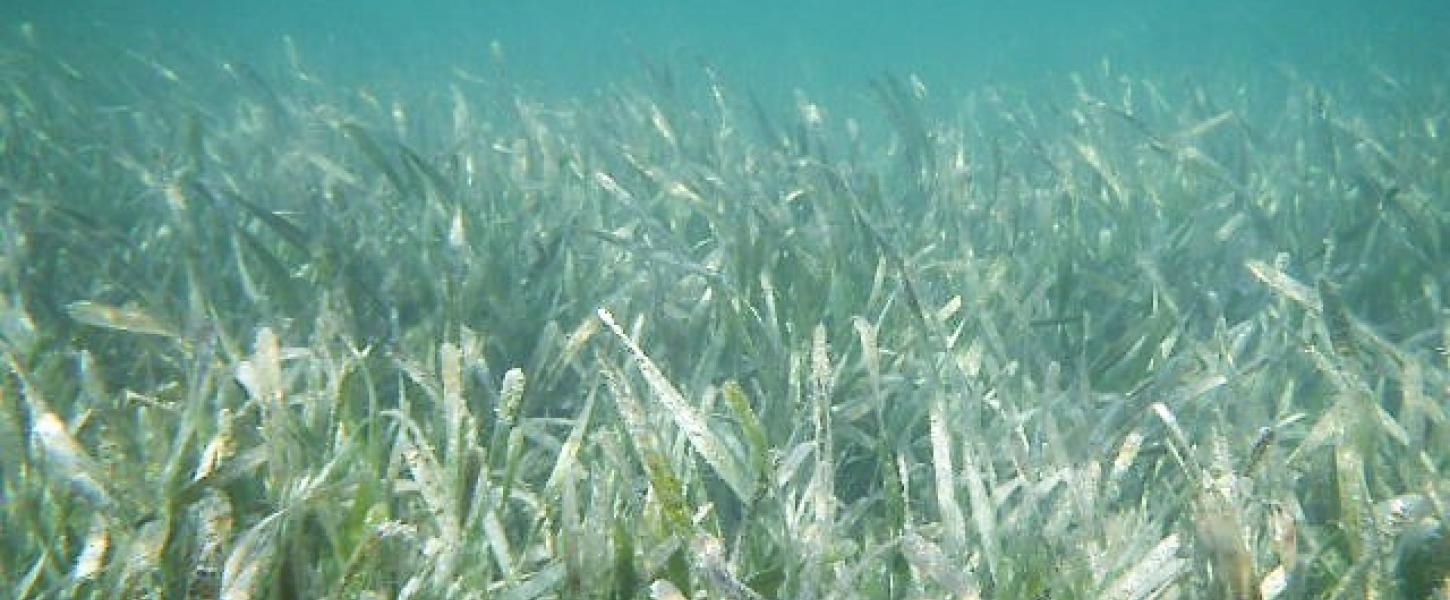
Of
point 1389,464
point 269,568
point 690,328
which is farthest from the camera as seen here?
point 690,328

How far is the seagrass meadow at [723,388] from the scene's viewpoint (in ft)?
4.94

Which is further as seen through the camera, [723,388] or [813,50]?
[813,50]

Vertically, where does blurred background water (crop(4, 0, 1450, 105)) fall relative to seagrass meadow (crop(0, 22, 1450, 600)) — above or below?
above

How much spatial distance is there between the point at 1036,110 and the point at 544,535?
1029 cm

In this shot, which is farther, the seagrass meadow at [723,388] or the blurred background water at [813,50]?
the blurred background water at [813,50]

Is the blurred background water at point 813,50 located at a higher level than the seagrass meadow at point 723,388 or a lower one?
higher

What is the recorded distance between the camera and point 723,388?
159 centimetres

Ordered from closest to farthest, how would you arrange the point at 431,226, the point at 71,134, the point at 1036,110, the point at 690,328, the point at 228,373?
the point at 228,373 → the point at 690,328 → the point at 431,226 → the point at 71,134 → the point at 1036,110

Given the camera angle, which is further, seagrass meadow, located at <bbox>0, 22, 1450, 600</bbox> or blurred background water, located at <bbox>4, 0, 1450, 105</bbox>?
blurred background water, located at <bbox>4, 0, 1450, 105</bbox>

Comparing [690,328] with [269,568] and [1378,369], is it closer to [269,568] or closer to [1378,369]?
[269,568]

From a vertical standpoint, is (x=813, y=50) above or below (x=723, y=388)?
above

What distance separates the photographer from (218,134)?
6.34m

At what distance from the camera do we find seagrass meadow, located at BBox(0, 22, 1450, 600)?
4.94 feet

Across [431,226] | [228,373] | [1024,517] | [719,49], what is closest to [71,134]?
[431,226]
